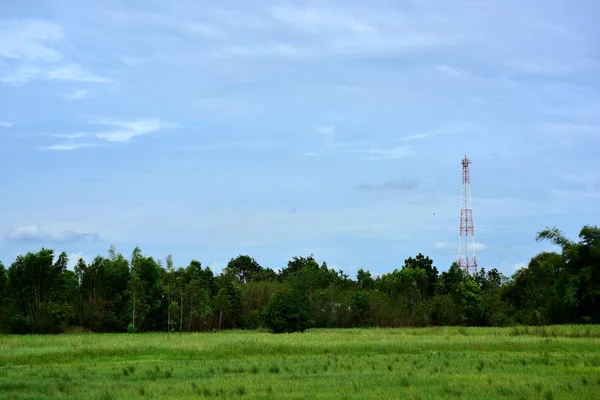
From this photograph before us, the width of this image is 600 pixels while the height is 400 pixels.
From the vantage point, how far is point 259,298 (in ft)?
294

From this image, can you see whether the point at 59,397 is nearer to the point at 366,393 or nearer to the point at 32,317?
the point at 366,393

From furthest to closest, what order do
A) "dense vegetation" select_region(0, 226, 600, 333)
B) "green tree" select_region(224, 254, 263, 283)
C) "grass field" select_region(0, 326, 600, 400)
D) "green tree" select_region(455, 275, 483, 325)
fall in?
"green tree" select_region(224, 254, 263, 283)
"green tree" select_region(455, 275, 483, 325)
"dense vegetation" select_region(0, 226, 600, 333)
"grass field" select_region(0, 326, 600, 400)

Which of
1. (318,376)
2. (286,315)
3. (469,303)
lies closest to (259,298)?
(286,315)

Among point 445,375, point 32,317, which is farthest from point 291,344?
point 32,317

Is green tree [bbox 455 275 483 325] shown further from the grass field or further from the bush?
the grass field

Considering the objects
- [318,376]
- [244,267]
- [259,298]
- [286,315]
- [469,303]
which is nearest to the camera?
[318,376]

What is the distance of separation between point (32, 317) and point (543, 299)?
53045 mm

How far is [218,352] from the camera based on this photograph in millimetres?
37375

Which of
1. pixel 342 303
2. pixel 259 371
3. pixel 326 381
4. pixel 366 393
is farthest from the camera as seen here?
pixel 342 303

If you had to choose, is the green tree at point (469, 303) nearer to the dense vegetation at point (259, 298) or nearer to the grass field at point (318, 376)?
the dense vegetation at point (259, 298)

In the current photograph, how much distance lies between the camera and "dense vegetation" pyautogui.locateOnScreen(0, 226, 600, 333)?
64938mm

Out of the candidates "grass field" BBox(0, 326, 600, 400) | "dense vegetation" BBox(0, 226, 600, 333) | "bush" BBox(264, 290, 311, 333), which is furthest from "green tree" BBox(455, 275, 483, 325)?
"grass field" BBox(0, 326, 600, 400)

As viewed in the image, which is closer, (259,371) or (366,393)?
(366,393)

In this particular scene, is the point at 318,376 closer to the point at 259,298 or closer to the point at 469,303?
the point at 469,303
